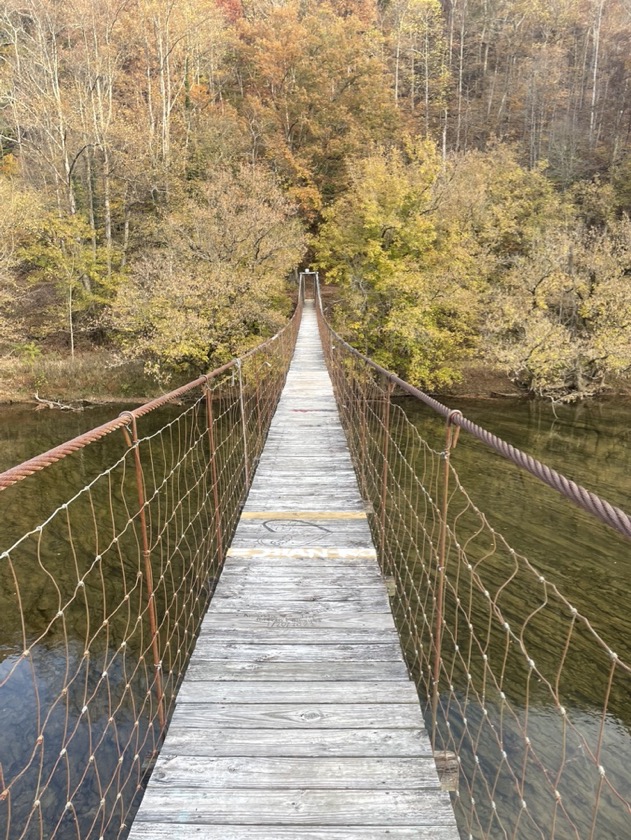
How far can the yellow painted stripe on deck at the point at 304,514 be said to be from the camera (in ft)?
10.6

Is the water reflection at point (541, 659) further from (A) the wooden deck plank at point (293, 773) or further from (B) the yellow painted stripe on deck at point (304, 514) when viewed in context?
(B) the yellow painted stripe on deck at point (304, 514)

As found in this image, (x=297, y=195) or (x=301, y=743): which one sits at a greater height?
(x=297, y=195)

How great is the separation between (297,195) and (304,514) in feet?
61.7

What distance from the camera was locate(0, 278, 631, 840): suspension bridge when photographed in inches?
55.1

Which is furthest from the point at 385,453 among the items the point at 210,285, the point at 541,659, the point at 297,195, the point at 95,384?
the point at 297,195

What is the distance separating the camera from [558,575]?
540 cm

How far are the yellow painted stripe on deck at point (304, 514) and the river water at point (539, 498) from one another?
2.07 m

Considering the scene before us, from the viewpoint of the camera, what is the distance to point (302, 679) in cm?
191

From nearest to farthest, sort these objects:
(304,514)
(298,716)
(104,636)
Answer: (298,716) → (304,514) → (104,636)

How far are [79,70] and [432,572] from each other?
58.1 ft

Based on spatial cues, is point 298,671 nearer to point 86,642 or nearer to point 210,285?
point 86,642

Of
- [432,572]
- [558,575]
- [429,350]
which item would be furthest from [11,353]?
[558,575]

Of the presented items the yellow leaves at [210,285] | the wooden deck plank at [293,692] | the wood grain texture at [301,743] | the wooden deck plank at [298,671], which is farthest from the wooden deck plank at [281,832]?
the yellow leaves at [210,285]

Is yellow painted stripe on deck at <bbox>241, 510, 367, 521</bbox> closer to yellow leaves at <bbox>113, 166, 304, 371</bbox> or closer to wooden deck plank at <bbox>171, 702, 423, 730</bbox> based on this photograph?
wooden deck plank at <bbox>171, 702, 423, 730</bbox>
